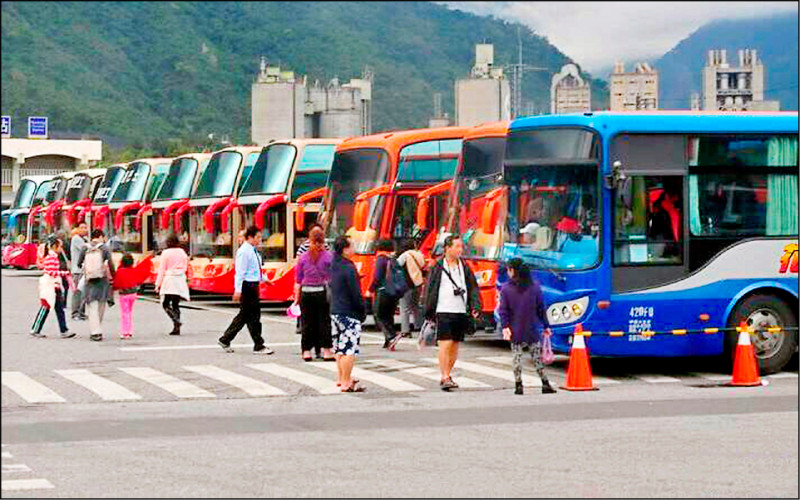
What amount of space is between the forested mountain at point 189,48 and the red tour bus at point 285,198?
33.4 feet

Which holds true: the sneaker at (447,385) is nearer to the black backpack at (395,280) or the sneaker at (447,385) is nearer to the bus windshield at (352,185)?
the black backpack at (395,280)

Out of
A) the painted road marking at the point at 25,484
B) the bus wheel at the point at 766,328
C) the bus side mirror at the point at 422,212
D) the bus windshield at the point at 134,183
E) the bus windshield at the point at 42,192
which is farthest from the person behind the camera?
the bus windshield at the point at 42,192

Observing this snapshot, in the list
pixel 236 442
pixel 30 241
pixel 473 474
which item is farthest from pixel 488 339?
pixel 30 241

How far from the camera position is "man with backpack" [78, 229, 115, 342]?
2405 centimetres

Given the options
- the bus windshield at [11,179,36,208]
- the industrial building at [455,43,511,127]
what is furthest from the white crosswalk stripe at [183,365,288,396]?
the bus windshield at [11,179,36,208]

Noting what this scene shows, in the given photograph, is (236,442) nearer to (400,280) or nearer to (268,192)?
(400,280)

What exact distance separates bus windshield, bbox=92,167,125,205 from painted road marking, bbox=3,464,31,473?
3383cm

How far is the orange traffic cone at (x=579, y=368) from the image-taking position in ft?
55.5

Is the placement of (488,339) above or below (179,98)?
below

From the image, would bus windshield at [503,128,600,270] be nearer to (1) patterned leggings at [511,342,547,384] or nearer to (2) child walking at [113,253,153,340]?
(1) patterned leggings at [511,342,547,384]

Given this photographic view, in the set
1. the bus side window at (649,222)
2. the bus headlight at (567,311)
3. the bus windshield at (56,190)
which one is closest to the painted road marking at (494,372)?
the bus headlight at (567,311)

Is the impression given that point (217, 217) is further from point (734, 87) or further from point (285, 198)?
point (734, 87)

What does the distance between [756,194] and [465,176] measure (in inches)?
225

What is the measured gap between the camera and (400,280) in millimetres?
22703
